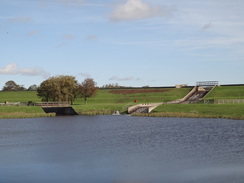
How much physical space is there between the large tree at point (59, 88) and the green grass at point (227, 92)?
1458 inches

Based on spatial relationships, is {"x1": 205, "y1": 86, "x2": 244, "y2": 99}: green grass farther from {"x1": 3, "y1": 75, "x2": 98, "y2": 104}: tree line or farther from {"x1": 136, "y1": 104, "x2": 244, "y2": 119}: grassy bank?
{"x1": 3, "y1": 75, "x2": 98, "y2": 104}: tree line

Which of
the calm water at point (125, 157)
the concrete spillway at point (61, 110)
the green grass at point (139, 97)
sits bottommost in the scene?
the calm water at point (125, 157)

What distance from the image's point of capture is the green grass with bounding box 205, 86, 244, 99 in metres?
112

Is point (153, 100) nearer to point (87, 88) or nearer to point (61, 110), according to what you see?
point (87, 88)

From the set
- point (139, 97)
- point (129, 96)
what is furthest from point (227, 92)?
point (129, 96)

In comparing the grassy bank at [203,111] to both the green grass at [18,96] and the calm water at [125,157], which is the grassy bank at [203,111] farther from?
the green grass at [18,96]

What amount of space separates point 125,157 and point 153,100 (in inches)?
3245

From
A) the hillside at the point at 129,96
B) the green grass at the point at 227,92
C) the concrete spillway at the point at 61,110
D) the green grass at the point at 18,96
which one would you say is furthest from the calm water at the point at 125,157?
the green grass at the point at 18,96

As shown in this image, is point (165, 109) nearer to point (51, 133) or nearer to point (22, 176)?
point (51, 133)

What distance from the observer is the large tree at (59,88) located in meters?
109

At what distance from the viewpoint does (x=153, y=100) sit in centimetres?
11575

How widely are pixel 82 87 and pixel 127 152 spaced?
7892 cm

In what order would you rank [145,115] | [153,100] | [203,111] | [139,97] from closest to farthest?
[203,111]
[145,115]
[153,100]
[139,97]

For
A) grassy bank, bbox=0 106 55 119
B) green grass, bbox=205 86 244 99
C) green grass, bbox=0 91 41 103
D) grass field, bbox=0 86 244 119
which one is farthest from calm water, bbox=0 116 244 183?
green grass, bbox=0 91 41 103
